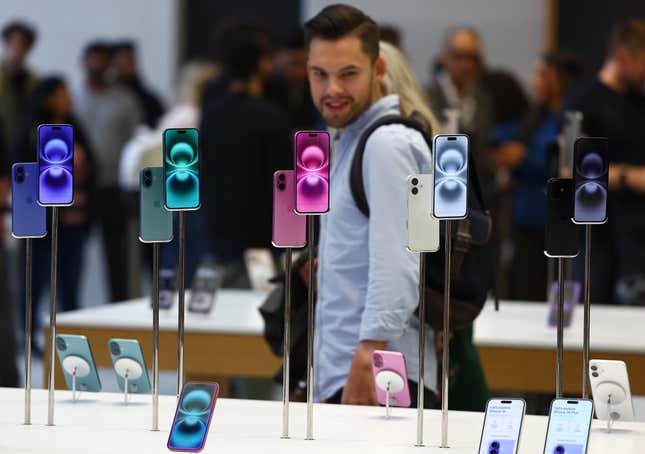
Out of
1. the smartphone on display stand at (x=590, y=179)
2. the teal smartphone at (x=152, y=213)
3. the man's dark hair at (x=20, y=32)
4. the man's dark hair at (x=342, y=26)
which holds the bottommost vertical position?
the teal smartphone at (x=152, y=213)

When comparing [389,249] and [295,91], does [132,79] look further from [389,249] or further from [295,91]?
[389,249]

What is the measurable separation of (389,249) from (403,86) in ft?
1.82

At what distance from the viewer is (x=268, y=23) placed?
394 inches

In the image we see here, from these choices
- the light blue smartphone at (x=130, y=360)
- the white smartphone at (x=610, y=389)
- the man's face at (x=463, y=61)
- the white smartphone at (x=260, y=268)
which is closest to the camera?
the white smartphone at (x=610, y=389)

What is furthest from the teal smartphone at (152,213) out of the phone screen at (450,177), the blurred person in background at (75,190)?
the blurred person in background at (75,190)

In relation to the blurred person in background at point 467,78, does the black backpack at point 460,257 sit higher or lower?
lower

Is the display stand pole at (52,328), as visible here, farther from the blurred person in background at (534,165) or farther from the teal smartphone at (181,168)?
the blurred person in background at (534,165)

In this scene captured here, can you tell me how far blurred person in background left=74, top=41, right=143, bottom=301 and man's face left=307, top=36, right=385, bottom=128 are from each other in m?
4.36

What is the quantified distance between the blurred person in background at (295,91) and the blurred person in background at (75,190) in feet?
3.54

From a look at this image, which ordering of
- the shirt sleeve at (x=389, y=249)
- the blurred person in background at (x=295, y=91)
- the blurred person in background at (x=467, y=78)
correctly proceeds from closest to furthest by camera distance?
1. the shirt sleeve at (x=389, y=249)
2. the blurred person in background at (x=467, y=78)
3. the blurred person in background at (x=295, y=91)

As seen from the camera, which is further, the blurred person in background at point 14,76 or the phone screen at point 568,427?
the blurred person in background at point 14,76

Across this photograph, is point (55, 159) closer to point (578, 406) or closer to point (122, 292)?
point (578, 406)

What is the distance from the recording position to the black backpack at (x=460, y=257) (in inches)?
102

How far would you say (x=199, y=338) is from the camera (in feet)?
11.9
